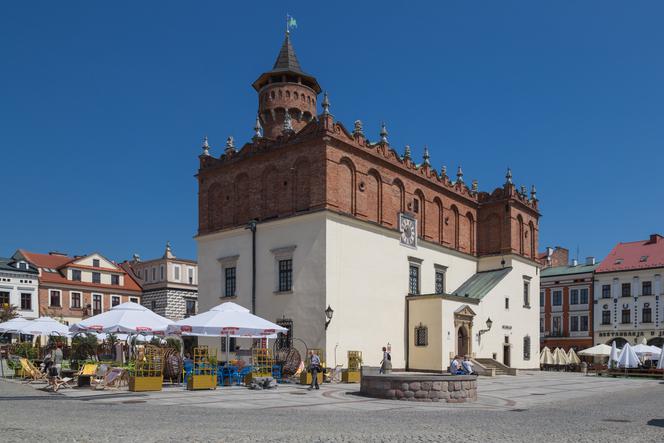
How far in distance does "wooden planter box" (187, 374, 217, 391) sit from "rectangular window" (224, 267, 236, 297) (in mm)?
13605

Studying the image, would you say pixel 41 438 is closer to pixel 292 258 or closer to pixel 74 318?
pixel 292 258

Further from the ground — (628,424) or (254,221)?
(254,221)

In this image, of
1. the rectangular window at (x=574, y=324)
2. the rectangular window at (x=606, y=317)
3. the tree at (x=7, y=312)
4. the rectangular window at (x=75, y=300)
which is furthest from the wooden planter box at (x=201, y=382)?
the rectangular window at (x=574, y=324)

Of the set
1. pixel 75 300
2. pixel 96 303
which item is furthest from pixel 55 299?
pixel 96 303

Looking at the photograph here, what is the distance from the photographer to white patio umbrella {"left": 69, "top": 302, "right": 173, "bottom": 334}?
23328 millimetres

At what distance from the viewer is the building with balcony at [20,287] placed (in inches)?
2062

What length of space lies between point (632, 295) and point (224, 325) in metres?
46.2

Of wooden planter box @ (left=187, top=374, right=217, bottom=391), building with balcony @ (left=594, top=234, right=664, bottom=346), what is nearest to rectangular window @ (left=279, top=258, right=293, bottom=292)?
wooden planter box @ (left=187, top=374, right=217, bottom=391)

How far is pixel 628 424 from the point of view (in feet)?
46.2

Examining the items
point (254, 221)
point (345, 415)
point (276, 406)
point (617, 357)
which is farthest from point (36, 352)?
point (617, 357)

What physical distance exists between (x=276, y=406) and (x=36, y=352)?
74.9ft

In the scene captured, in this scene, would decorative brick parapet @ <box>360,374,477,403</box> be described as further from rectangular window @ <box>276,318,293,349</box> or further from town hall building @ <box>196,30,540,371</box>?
rectangular window @ <box>276,318,293,349</box>

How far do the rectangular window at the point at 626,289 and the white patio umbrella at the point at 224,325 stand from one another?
4383 cm

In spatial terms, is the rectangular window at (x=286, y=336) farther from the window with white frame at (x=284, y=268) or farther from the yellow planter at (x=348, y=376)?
the yellow planter at (x=348, y=376)
